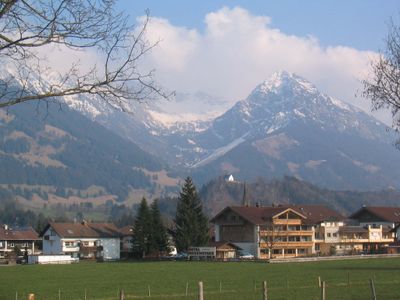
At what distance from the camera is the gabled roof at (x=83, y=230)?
12400 centimetres

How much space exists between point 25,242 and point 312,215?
167ft

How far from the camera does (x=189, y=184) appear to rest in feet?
355

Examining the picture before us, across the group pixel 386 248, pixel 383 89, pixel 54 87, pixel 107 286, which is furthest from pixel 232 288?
pixel 386 248

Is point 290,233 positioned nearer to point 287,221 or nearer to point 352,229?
point 287,221

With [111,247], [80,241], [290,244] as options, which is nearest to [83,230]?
[80,241]

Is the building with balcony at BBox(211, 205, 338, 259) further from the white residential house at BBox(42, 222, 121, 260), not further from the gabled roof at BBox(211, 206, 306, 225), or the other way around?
the white residential house at BBox(42, 222, 121, 260)

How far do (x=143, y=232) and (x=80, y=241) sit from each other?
23591mm

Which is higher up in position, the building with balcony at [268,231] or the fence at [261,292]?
the building with balcony at [268,231]

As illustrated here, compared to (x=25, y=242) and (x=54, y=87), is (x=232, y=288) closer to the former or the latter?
(x=54, y=87)

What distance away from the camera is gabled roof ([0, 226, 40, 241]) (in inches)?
5079

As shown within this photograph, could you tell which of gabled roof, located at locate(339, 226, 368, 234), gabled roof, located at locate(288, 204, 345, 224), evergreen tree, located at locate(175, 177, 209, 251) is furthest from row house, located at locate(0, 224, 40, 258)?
gabled roof, located at locate(339, 226, 368, 234)

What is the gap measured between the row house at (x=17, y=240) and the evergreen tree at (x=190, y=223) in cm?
3349

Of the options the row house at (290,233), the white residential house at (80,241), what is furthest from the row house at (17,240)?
the row house at (290,233)

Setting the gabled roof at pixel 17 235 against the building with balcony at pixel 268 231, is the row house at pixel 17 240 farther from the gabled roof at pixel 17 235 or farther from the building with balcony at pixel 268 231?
the building with balcony at pixel 268 231
